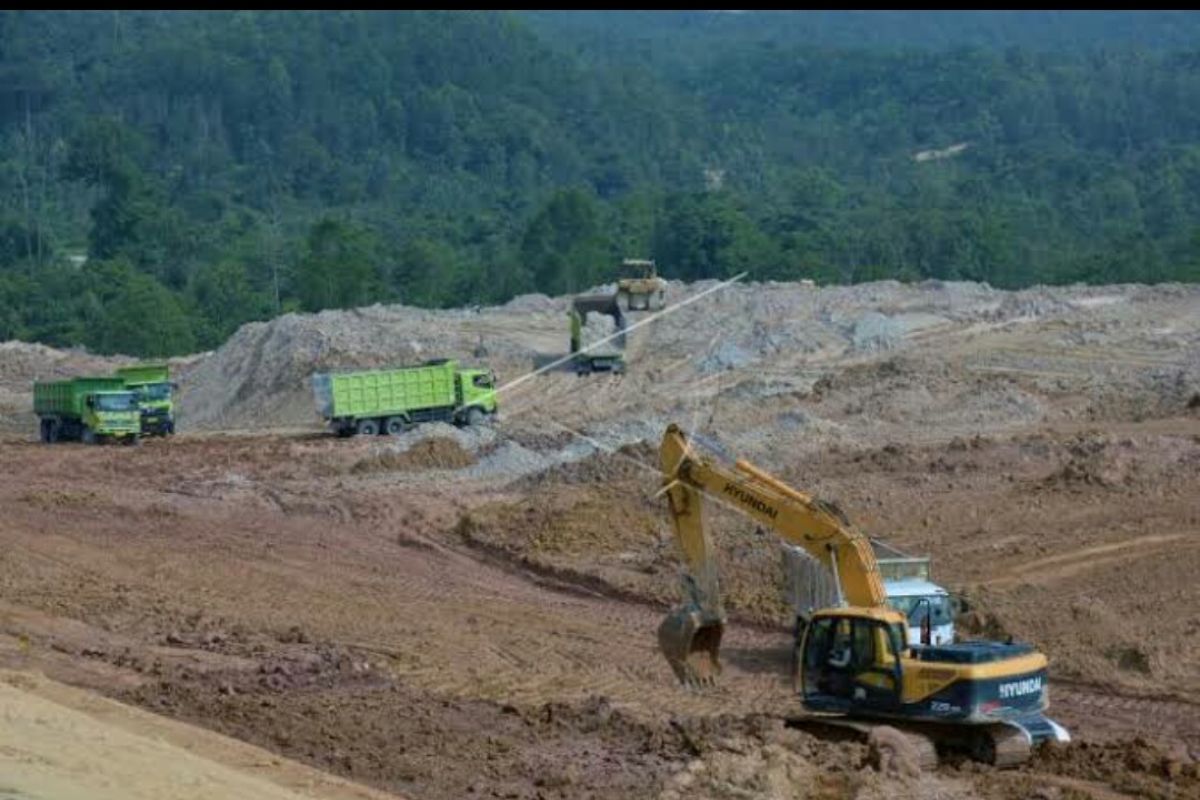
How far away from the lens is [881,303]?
57844mm

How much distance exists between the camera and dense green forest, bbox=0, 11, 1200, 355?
8769cm

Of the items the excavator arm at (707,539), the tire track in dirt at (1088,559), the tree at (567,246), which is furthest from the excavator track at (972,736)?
the tree at (567,246)

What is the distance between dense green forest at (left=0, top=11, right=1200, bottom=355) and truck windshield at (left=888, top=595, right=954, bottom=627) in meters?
51.3

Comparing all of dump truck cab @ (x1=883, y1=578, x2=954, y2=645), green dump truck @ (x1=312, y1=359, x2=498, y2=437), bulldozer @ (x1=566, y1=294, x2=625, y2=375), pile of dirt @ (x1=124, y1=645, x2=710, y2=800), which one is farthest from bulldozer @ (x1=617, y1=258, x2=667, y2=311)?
dump truck cab @ (x1=883, y1=578, x2=954, y2=645)

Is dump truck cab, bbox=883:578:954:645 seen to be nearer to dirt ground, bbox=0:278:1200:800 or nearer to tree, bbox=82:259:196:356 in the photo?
dirt ground, bbox=0:278:1200:800

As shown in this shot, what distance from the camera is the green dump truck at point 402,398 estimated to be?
44906 millimetres

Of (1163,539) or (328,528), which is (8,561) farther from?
(1163,539)

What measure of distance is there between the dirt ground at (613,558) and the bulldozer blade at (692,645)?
656mm

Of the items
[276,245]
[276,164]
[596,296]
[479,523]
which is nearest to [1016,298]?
[596,296]

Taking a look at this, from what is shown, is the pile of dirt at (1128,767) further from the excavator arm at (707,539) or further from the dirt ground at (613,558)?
the excavator arm at (707,539)

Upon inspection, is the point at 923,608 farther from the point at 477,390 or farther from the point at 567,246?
the point at 567,246

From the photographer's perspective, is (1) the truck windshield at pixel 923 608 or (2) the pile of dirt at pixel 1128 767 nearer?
(2) the pile of dirt at pixel 1128 767

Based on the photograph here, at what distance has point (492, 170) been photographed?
483ft

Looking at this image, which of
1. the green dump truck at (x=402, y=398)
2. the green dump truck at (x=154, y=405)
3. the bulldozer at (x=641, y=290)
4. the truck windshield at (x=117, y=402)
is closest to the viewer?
the green dump truck at (x=402, y=398)
